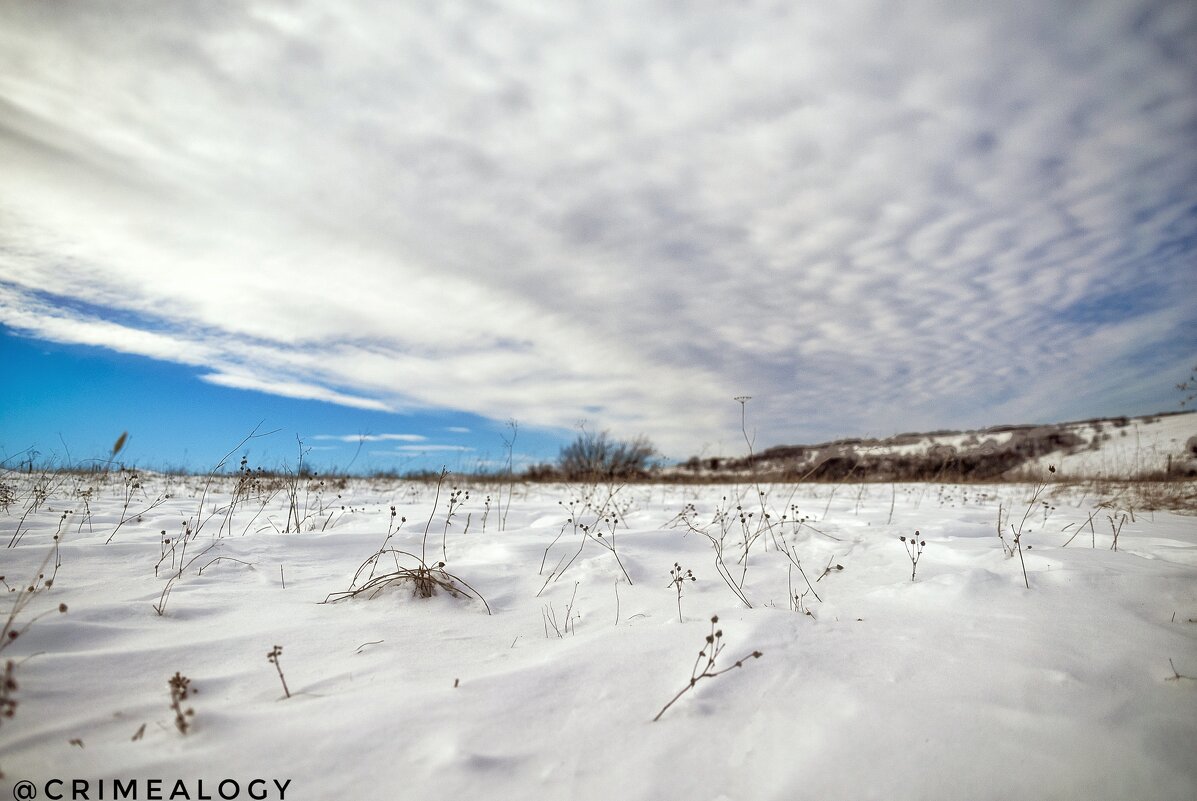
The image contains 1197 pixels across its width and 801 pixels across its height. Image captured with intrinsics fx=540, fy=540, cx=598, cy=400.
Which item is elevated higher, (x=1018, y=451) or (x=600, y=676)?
(x=1018, y=451)

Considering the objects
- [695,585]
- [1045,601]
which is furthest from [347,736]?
[1045,601]

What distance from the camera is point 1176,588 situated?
103 inches

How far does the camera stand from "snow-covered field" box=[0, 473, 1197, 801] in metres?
1.39

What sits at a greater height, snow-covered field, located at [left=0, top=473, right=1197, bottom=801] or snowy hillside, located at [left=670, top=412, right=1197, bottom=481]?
snowy hillside, located at [left=670, top=412, right=1197, bottom=481]

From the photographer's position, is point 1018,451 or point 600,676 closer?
point 600,676

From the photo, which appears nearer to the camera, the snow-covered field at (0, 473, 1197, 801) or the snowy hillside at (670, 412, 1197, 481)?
the snow-covered field at (0, 473, 1197, 801)

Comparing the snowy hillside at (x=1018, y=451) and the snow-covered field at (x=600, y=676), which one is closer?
the snow-covered field at (x=600, y=676)

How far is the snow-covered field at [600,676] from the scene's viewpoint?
1392 millimetres

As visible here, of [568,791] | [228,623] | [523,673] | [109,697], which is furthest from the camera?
[228,623]

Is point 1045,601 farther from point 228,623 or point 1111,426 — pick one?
point 1111,426

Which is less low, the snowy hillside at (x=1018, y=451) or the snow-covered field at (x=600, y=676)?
the snowy hillside at (x=1018, y=451)

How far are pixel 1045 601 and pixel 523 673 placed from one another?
248 cm

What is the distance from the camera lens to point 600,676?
6.06 ft

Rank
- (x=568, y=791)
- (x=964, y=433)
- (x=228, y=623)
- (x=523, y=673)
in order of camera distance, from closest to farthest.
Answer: (x=568, y=791) < (x=523, y=673) < (x=228, y=623) < (x=964, y=433)
